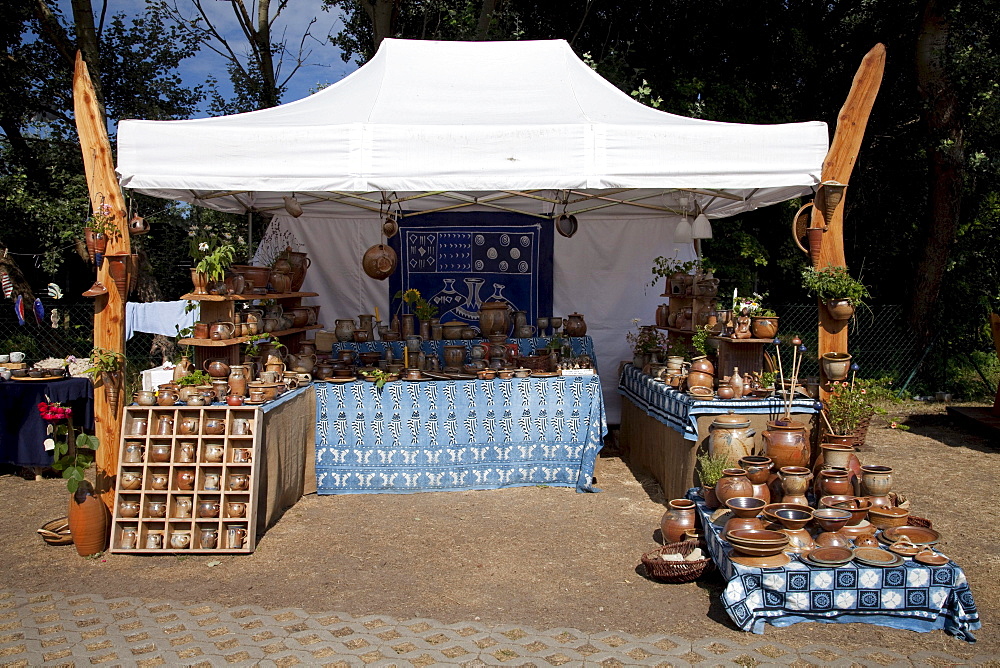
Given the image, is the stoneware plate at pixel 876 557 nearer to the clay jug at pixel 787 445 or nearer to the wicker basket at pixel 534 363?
the clay jug at pixel 787 445

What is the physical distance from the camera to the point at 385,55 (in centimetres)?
633

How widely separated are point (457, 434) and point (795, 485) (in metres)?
2.53

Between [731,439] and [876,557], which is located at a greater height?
[731,439]

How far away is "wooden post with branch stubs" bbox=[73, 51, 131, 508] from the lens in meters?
4.66

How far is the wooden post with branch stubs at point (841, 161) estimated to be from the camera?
5.00 metres

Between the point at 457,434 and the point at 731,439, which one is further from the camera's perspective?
the point at 457,434

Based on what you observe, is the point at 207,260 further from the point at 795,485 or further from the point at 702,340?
the point at 795,485

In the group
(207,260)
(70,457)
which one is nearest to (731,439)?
(207,260)

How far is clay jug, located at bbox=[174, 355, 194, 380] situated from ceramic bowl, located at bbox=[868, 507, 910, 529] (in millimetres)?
4395

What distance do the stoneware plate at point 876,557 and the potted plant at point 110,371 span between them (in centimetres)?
437

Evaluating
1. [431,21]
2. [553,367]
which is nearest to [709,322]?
[553,367]

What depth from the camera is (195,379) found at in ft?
16.3

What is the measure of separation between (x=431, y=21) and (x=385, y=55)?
6.66 meters

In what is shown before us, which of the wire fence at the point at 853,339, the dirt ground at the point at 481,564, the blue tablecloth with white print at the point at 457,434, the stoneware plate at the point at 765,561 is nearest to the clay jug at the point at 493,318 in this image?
the blue tablecloth with white print at the point at 457,434
